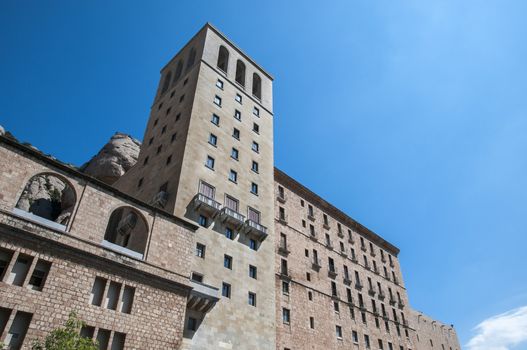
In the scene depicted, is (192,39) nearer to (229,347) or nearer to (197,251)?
(197,251)

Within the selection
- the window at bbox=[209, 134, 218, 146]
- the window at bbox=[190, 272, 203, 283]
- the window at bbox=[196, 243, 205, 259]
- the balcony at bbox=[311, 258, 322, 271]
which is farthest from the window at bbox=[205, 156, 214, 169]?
the balcony at bbox=[311, 258, 322, 271]

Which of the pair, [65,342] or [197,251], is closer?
[65,342]

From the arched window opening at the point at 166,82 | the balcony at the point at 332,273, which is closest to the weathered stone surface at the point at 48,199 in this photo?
the arched window opening at the point at 166,82

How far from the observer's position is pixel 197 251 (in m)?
25.3

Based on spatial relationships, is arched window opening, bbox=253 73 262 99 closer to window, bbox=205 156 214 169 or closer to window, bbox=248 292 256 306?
window, bbox=205 156 214 169

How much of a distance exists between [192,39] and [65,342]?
122 ft

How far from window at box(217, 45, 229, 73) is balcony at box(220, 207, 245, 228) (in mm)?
18578

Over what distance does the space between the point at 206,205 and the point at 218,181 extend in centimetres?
364

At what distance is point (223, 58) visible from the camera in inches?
1725

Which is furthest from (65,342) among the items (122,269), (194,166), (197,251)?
(194,166)

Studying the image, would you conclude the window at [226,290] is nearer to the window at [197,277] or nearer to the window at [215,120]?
the window at [197,277]

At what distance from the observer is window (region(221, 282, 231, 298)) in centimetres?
2537

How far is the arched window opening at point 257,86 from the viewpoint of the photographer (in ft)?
143

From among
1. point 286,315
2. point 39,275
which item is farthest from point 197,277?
point 286,315
